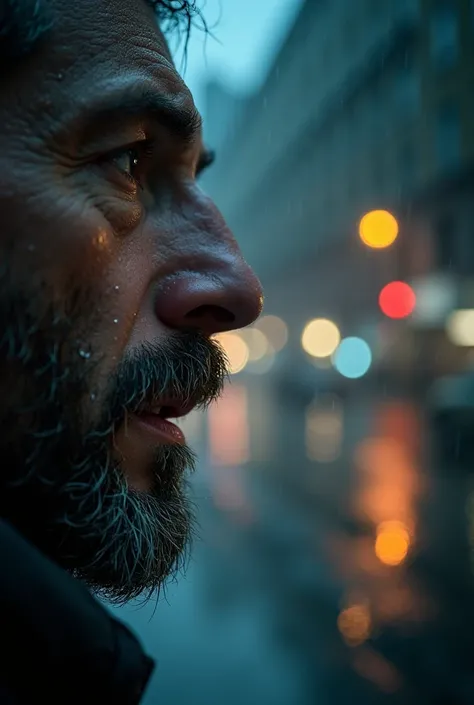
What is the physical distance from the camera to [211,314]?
1.38 m

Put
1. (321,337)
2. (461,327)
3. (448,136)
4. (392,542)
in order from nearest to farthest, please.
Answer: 1. (392,542)
2. (461,327)
3. (448,136)
4. (321,337)

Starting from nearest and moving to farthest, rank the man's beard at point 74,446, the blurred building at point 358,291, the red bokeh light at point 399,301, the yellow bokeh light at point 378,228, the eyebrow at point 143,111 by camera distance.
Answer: the man's beard at point 74,446 → the eyebrow at point 143,111 → the blurred building at point 358,291 → the yellow bokeh light at point 378,228 → the red bokeh light at point 399,301

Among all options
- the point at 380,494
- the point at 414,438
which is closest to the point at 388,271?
the point at 414,438

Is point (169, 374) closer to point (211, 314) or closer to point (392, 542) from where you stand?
point (211, 314)

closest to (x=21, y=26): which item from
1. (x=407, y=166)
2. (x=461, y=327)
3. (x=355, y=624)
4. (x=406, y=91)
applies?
(x=355, y=624)

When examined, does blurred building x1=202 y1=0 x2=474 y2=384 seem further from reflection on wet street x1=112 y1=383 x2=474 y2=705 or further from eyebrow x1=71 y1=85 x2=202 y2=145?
eyebrow x1=71 y1=85 x2=202 y2=145

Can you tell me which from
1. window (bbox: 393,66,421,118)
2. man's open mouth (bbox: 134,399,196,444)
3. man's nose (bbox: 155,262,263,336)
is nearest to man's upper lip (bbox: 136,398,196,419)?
man's open mouth (bbox: 134,399,196,444)

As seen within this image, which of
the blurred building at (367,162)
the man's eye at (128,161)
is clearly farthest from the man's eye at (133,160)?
the blurred building at (367,162)

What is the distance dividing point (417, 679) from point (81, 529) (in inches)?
166

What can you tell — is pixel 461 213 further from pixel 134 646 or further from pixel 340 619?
pixel 134 646

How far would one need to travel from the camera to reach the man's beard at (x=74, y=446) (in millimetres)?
1096

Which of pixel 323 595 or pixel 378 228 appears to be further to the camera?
pixel 378 228

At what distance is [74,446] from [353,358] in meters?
30.6

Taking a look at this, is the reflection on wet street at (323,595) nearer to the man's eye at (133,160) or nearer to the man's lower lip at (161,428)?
the man's lower lip at (161,428)
